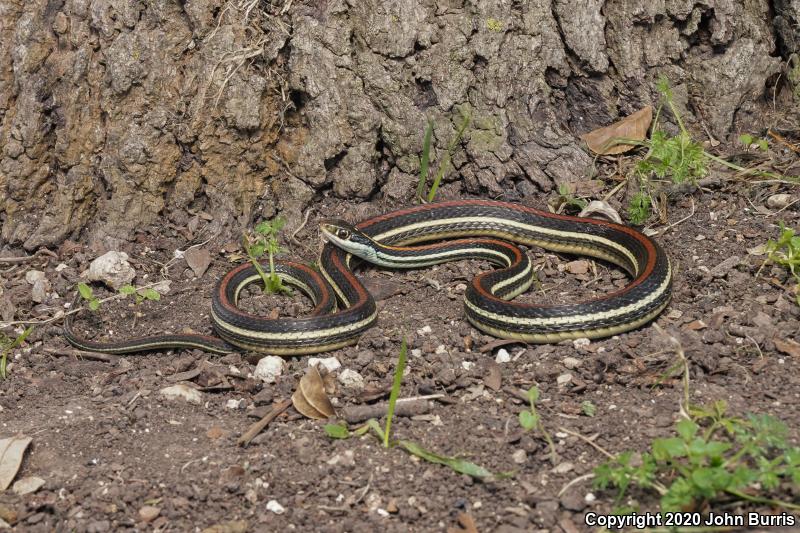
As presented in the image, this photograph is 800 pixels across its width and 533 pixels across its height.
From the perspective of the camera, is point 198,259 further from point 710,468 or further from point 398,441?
point 710,468

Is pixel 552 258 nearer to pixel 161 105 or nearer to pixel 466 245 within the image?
pixel 466 245

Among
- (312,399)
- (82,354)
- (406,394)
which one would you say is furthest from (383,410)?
(82,354)

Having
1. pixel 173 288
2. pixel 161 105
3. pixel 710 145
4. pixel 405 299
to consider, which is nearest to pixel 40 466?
pixel 173 288

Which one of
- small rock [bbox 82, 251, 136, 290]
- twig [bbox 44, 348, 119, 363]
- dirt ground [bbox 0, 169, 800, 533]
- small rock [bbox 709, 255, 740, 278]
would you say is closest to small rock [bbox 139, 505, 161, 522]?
dirt ground [bbox 0, 169, 800, 533]

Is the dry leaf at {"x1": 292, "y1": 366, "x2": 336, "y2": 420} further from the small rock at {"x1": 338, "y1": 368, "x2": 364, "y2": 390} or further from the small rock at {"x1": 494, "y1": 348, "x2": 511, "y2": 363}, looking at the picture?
the small rock at {"x1": 494, "y1": 348, "x2": 511, "y2": 363}

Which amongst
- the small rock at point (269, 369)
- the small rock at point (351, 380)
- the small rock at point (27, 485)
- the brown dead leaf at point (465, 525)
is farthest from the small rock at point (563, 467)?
the small rock at point (27, 485)
